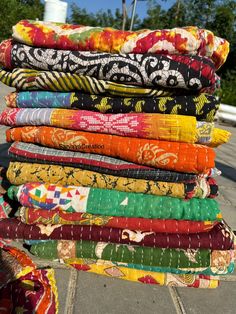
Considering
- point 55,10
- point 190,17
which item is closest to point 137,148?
point 55,10

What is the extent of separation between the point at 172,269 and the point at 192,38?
107cm

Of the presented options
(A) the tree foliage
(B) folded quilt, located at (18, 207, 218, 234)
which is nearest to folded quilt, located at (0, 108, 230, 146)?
(B) folded quilt, located at (18, 207, 218, 234)

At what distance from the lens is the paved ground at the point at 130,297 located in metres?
1.37

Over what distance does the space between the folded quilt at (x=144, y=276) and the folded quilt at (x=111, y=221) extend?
19 cm

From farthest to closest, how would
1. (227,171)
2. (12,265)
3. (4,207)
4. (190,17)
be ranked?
1. (190,17)
2. (227,171)
3. (4,207)
4. (12,265)

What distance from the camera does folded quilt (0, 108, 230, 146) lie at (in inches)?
60.1

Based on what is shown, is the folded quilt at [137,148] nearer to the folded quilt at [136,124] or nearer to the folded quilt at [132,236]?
the folded quilt at [136,124]

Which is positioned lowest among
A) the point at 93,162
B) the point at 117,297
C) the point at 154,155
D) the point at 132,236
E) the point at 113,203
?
the point at 117,297

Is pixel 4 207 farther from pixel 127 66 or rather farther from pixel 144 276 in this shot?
pixel 127 66

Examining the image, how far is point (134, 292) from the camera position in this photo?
149 centimetres

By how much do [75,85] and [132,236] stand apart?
779 millimetres

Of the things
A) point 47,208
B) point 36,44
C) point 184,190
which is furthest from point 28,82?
point 184,190

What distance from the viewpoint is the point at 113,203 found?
5.35 ft

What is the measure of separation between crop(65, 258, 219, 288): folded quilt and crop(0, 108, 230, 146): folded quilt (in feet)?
2.11
